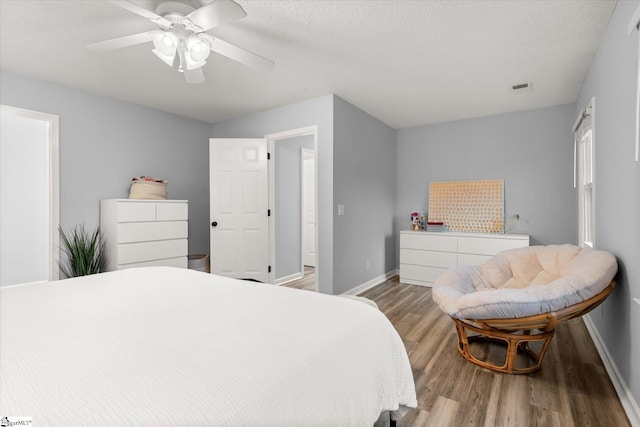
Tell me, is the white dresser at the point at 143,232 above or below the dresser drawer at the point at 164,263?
above

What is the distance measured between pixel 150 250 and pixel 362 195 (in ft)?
8.59

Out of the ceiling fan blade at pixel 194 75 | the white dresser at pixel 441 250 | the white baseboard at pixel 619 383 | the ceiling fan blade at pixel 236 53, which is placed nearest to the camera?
the white baseboard at pixel 619 383

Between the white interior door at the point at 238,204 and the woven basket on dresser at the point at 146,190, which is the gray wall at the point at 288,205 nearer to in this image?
the white interior door at the point at 238,204

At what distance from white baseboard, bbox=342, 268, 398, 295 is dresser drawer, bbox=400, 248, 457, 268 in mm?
397

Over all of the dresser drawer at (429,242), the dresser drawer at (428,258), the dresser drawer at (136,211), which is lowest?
the dresser drawer at (428,258)

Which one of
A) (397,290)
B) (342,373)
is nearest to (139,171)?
(397,290)

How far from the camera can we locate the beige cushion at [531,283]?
5.98ft

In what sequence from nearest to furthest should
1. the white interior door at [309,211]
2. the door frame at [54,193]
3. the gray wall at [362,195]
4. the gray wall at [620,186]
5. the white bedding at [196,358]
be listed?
the white bedding at [196,358] < the gray wall at [620,186] < the door frame at [54,193] < the gray wall at [362,195] < the white interior door at [309,211]

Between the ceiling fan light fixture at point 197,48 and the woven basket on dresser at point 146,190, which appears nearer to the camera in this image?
the ceiling fan light fixture at point 197,48

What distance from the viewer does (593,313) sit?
8.73 ft

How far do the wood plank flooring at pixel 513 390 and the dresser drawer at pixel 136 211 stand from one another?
2917 millimetres

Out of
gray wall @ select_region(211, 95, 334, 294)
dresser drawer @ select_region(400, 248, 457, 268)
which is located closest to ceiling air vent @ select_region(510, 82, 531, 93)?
gray wall @ select_region(211, 95, 334, 294)

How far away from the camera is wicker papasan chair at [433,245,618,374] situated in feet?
5.98

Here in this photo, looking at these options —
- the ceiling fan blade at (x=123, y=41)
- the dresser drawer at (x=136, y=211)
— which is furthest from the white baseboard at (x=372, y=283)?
the ceiling fan blade at (x=123, y=41)
